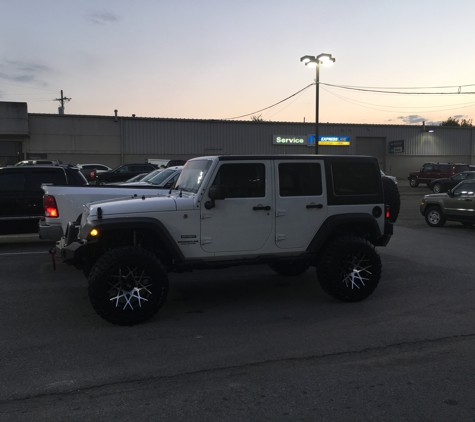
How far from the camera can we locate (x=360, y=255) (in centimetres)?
636

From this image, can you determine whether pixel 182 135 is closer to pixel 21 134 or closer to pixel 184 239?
pixel 21 134

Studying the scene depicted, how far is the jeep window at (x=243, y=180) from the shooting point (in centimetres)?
591

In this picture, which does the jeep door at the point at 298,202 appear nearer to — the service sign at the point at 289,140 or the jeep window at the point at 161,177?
the jeep window at the point at 161,177

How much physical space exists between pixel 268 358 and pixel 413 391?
1.33 metres

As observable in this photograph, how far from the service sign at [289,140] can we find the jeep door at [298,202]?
40.4 metres

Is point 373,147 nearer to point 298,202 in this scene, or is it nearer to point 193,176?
point 298,202

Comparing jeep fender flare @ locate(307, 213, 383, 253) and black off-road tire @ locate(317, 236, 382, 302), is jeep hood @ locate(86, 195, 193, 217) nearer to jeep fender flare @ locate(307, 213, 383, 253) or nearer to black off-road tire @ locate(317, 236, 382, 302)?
jeep fender flare @ locate(307, 213, 383, 253)

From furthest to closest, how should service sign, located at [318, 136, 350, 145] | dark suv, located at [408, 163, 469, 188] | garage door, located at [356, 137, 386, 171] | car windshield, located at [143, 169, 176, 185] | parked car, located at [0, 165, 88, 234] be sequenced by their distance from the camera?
garage door, located at [356, 137, 386, 171] → service sign, located at [318, 136, 350, 145] → dark suv, located at [408, 163, 469, 188] → car windshield, located at [143, 169, 176, 185] → parked car, located at [0, 165, 88, 234]

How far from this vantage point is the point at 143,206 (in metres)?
5.55

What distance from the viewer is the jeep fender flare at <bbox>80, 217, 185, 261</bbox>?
5.36 meters

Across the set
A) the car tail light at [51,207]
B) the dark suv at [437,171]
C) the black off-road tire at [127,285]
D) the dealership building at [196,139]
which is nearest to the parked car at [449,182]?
the dark suv at [437,171]

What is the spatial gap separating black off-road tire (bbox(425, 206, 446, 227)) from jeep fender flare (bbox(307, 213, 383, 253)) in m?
8.85

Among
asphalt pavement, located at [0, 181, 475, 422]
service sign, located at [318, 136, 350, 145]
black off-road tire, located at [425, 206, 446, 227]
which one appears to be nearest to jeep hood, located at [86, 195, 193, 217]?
asphalt pavement, located at [0, 181, 475, 422]

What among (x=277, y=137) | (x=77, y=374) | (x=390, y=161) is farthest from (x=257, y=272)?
(x=390, y=161)
